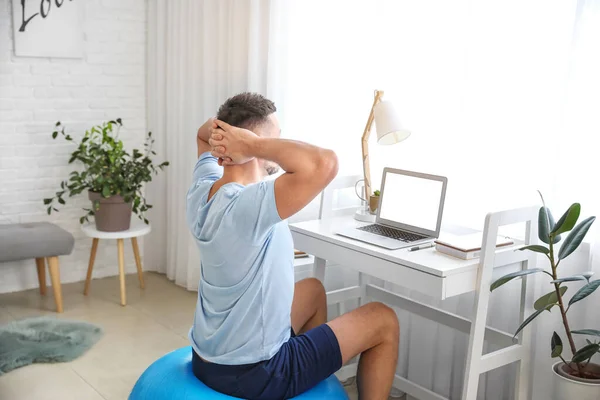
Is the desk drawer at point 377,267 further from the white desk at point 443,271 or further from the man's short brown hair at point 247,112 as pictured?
the man's short brown hair at point 247,112

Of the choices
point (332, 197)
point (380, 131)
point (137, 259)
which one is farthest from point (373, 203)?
point (137, 259)

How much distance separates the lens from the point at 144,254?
4613 millimetres

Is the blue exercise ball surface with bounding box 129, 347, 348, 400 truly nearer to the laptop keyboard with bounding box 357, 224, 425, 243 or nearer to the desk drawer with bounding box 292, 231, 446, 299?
the desk drawer with bounding box 292, 231, 446, 299

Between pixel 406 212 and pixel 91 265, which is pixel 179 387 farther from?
pixel 91 265

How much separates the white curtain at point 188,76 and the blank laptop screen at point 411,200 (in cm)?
103

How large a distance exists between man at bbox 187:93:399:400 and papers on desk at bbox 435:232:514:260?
285 mm

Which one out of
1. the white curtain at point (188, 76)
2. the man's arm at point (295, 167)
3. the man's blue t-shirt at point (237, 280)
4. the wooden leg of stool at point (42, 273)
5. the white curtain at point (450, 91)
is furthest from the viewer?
the wooden leg of stool at point (42, 273)

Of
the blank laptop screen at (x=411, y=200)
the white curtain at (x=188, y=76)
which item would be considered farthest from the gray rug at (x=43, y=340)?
the blank laptop screen at (x=411, y=200)

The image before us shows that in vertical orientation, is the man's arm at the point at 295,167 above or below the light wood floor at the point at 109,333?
above

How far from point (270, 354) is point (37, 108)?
261cm

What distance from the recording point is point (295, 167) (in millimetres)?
1841

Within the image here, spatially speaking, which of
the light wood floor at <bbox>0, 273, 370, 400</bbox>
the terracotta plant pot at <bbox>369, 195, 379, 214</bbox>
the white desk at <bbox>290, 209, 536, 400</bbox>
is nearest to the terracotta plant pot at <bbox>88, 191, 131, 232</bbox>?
the light wood floor at <bbox>0, 273, 370, 400</bbox>

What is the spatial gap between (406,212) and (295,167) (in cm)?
94

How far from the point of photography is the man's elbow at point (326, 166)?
1.84m
